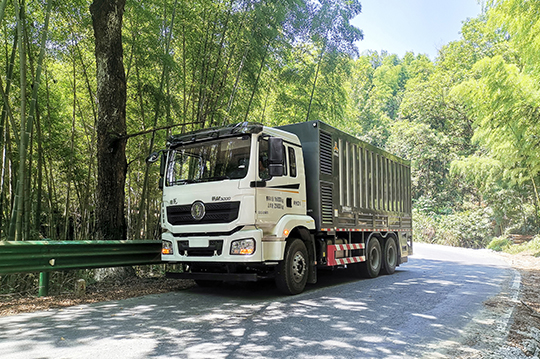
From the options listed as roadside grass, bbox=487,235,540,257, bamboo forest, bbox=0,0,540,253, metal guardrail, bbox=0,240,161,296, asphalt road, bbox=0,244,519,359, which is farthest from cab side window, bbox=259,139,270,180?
roadside grass, bbox=487,235,540,257

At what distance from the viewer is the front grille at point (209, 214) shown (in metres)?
6.45

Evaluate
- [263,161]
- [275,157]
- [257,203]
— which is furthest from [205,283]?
[275,157]

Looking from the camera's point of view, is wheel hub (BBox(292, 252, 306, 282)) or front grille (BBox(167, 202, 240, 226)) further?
wheel hub (BBox(292, 252, 306, 282))

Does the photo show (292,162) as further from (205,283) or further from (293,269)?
(205,283)

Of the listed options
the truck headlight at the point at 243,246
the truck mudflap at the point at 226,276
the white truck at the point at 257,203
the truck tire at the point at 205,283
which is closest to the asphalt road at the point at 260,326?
the truck mudflap at the point at 226,276

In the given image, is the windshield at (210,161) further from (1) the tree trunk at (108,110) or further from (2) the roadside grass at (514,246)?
(2) the roadside grass at (514,246)

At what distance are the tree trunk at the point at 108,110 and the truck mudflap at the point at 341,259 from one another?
4.10 m

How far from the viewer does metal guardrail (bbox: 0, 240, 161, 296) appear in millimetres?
5586

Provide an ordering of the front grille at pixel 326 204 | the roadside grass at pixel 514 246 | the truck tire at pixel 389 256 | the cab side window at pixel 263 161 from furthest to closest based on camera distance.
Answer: the roadside grass at pixel 514 246, the truck tire at pixel 389 256, the front grille at pixel 326 204, the cab side window at pixel 263 161

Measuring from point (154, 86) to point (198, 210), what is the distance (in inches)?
198

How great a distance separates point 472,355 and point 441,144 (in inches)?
1248

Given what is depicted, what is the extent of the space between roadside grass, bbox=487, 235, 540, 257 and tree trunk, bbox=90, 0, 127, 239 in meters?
16.5

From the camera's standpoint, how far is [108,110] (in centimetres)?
802

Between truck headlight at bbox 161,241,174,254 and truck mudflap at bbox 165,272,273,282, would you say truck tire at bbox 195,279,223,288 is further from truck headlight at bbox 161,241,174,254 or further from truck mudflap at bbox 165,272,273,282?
truck headlight at bbox 161,241,174,254
